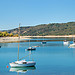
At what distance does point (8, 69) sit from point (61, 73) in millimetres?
12481

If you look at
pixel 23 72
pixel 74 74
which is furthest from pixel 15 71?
pixel 74 74

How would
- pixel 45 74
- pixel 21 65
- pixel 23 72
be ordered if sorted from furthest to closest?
1. pixel 21 65
2. pixel 23 72
3. pixel 45 74

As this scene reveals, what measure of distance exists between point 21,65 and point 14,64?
1642 millimetres

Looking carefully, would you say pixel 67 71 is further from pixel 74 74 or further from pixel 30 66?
pixel 30 66

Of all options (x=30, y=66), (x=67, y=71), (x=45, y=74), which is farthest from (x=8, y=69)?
(x=67, y=71)

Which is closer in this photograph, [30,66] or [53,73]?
[53,73]

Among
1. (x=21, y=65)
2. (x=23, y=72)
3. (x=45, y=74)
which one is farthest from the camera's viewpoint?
(x=21, y=65)

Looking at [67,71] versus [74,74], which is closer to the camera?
[74,74]

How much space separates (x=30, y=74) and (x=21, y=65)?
5.93 m

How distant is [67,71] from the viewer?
148 feet

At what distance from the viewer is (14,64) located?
158 ft

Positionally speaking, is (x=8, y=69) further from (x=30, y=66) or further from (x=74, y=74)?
(x=74, y=74)

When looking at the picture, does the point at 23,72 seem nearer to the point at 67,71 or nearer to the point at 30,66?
the point at 30,66

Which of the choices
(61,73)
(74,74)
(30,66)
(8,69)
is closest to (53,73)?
(61,73)
